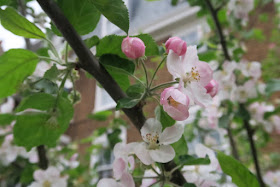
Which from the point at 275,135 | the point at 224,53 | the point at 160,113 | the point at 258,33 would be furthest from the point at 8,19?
the point at 275,135

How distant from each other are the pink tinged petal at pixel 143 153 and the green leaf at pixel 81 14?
0.89 feet

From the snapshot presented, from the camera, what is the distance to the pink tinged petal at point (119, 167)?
0.48 m

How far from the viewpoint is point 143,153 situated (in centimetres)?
49

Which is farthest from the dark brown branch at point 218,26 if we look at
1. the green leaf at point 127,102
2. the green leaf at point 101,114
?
the green leaf at point 127,102

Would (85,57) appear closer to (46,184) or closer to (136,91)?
(136,91)

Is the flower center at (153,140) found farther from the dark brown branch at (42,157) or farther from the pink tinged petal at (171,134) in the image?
the dark brown branch at (42,157)

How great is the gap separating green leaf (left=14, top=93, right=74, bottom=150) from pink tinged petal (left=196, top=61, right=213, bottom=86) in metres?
0.29

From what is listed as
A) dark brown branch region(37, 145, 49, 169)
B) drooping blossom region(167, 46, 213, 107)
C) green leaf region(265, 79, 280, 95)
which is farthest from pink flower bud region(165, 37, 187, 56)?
green leaf region(265, 79, 280, 95)

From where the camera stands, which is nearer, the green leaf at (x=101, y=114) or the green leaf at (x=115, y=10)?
the green leaf at (x=115, y=10)

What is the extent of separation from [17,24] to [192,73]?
1.14 feet

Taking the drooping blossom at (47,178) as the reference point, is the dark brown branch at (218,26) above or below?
above

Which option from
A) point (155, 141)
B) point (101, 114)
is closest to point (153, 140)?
point (155, 141)

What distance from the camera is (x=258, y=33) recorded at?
2256mm

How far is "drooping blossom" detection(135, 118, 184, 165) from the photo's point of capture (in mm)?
486
